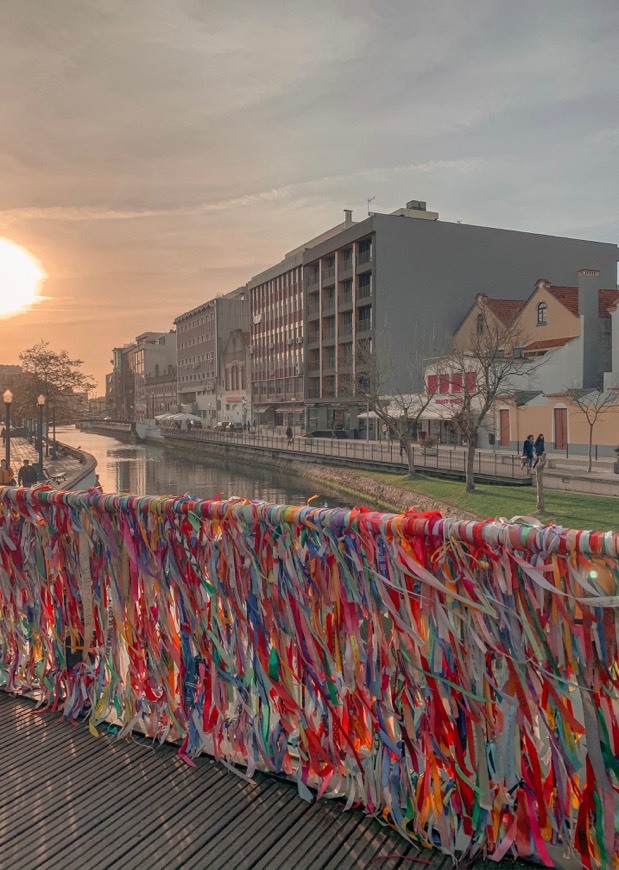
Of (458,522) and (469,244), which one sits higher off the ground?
(469,244)

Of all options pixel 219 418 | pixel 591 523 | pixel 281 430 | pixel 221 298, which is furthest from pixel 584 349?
pixel 221 298

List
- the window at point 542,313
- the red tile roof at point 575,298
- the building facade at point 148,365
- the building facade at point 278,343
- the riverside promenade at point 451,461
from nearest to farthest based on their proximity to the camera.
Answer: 1. the riverside promenade at point 451,461
2. the red tile roof at point 575,298
3. the window at point 542,313
4. the building facade at point 278,343
5. the building facade at point 148,365

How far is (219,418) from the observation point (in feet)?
302

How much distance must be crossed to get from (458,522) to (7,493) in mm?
3299

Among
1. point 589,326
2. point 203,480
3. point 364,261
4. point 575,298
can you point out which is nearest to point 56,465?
point 203,480

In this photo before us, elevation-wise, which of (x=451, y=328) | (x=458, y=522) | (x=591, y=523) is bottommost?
(x=591, y=523)

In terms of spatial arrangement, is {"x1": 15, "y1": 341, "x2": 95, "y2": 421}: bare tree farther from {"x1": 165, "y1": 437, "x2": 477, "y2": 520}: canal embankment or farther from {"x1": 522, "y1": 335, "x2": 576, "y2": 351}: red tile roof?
{"x1": 522, "y1": 335, "x2": 576, "y2": 351}: red tile roof

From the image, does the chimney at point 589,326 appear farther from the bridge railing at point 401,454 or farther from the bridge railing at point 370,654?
the bridge railing at point 370,654

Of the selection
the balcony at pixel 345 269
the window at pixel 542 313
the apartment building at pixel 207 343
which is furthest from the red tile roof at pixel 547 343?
the apartment building at pixel 207 343

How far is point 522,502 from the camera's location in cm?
2145

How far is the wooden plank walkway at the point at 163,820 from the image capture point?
281cm

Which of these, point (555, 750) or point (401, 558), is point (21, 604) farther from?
point (555, 750)

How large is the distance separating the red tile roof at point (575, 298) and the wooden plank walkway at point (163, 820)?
38077 mm

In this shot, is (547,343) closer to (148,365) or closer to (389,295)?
(389,295)
